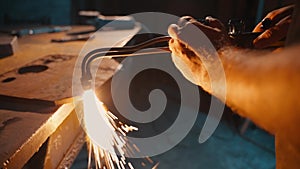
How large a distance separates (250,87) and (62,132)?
1.33m

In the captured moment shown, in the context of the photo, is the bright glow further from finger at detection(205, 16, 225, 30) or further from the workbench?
finger at detection(205, 16, 225, 30)

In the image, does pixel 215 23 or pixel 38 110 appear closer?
pixel 215 23

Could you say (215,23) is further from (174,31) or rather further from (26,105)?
(26,105)

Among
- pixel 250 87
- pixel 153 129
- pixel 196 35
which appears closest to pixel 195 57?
pixel 196 35

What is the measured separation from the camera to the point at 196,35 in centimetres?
100

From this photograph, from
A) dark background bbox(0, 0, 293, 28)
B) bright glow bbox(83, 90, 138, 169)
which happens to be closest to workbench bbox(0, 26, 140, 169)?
bright glow bbox(83, 90, 138, 169)

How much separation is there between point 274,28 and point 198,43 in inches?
14.5

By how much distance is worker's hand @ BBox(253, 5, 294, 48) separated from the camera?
1071mm

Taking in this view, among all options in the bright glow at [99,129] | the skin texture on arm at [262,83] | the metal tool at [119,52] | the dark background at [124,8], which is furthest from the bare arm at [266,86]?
the dark background at [124,8]

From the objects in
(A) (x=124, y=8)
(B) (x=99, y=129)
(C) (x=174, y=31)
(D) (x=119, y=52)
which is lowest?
(B) (x=99, y=129)

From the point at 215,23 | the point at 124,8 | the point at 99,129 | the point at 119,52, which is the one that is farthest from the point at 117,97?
the point at 124,8

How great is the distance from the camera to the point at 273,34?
42.9 inches

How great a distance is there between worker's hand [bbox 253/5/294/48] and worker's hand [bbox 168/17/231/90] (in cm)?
18

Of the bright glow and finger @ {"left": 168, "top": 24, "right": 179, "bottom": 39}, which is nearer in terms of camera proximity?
finger @ {"left": 168, "top": 24, "right": 179, "bottom": 39}
